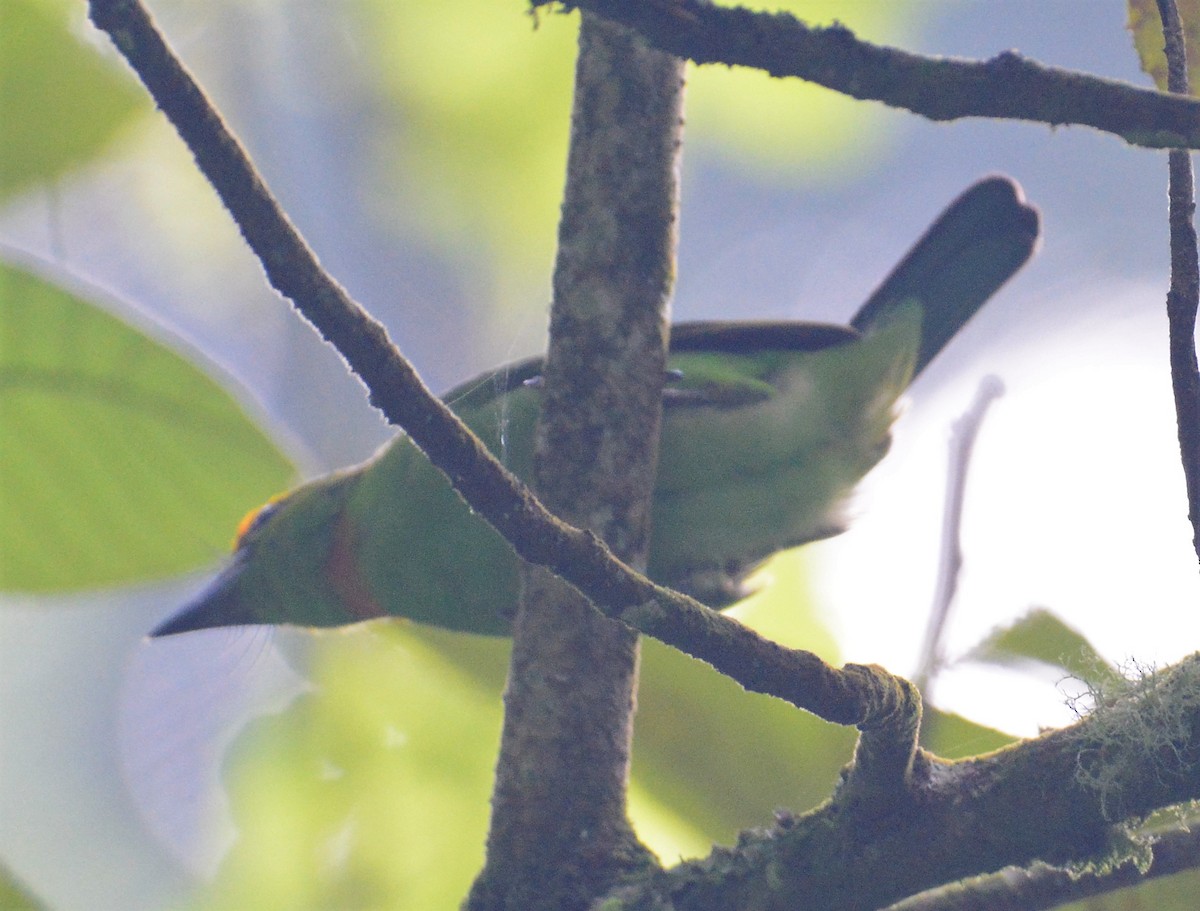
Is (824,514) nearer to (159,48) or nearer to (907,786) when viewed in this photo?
(907,786)

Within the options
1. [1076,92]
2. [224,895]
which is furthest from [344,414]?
[1076,92]

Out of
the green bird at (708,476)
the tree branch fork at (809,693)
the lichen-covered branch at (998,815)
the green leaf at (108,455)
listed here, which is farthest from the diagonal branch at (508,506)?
the green leaf at (108,455)

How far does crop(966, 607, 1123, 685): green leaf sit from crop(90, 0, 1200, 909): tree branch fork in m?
0.51

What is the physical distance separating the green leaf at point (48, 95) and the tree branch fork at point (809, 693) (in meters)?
1.90

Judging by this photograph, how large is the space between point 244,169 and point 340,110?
2458 mm

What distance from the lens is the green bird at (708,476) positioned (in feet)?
7.81

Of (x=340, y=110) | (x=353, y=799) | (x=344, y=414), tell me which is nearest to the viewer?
(x=353, y=799)

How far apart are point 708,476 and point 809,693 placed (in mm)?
1273

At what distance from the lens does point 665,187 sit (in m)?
1.75

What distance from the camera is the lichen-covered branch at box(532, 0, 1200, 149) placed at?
0.85 meters

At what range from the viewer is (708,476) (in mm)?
2363

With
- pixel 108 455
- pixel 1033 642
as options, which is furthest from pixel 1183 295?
pixel 108 455

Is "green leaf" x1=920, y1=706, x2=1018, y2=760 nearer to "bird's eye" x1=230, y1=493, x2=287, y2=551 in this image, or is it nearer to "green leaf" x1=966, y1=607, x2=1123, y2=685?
"green leaf" x1=966, y1=607, x2=1123, y2=685

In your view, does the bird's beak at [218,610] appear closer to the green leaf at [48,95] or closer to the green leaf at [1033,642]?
the green leaf at [48,95]
